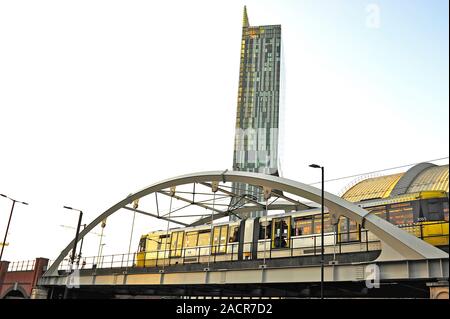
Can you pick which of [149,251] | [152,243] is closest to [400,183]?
[152,243]

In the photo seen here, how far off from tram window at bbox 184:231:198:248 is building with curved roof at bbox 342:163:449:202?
12598 mm

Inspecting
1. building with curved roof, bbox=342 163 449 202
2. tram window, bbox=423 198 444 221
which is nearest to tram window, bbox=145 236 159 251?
building with curved roof, bbox=342 163 449 202

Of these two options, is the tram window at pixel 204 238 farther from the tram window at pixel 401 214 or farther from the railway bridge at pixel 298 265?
the tram window at pixel 401 214

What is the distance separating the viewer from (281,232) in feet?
92.2

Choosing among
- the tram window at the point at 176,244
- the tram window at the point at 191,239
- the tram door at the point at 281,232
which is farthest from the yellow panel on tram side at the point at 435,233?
the tram window at the point at 176,244

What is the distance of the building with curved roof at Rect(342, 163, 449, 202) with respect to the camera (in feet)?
108

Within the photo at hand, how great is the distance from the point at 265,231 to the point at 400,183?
46.6 feet

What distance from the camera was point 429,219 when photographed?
22.3 m

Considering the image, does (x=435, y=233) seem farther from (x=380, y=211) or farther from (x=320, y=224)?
(x=320, y=224)

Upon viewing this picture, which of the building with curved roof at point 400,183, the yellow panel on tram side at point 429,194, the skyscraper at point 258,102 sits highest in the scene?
the skyscraper at point 258,102

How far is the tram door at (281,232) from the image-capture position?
27688mm

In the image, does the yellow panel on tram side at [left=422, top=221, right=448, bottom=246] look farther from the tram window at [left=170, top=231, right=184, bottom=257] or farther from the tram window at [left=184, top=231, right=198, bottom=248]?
the tram window at [left=170, top=231, right=184, bottom=257]

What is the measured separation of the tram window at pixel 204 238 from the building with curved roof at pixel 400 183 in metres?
11.5
